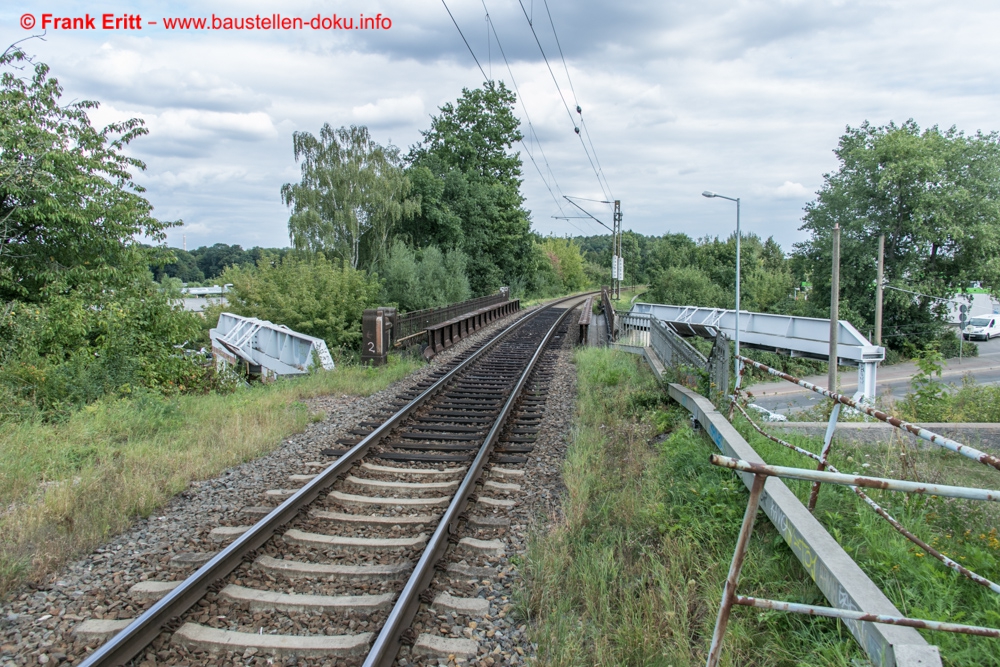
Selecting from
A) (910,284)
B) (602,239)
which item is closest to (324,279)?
(910,284)

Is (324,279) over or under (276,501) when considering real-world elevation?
over

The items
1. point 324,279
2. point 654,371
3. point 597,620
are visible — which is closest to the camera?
point 597,620

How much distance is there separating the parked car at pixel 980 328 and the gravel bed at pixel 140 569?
60969mm

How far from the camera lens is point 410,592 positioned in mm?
4117

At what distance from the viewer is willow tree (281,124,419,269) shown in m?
32.5

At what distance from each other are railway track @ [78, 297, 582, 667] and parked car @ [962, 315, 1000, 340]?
194 ft

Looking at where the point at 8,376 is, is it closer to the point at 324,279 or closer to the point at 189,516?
the point at 189,516

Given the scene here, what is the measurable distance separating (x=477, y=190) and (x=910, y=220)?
96.1 ft

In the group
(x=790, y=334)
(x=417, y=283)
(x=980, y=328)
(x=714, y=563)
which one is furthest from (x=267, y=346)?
(x=980, y=328)

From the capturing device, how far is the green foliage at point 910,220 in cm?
3888

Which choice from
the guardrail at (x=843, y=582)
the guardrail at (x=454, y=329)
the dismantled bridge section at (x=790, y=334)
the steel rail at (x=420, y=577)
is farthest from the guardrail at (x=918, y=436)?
the dismantled bridge section at (x=790, y=334)

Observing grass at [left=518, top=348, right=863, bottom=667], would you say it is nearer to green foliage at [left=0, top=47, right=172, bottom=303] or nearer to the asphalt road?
green foliage at [left=0, top=47, right=172, bottom=303]

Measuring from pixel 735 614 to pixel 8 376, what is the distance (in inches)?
416

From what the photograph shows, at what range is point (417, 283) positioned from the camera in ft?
94.4
